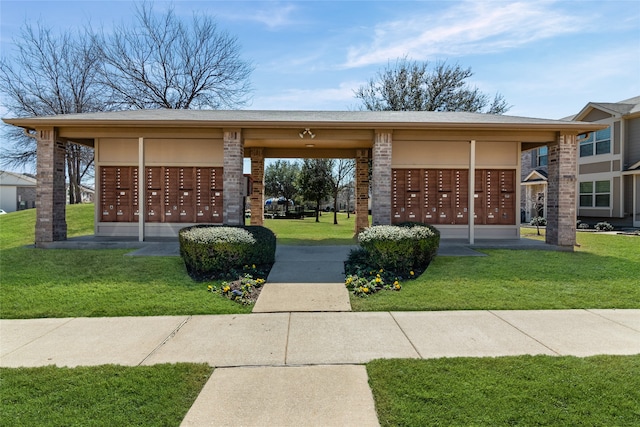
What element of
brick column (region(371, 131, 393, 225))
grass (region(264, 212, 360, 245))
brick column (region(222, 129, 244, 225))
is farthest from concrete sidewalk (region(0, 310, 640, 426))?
grass (region(264, 212, 360, 245))

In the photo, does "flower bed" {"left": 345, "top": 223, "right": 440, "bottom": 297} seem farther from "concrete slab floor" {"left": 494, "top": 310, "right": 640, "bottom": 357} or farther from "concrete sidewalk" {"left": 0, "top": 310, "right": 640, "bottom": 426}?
"concrete slab floor" {"left": 494, "top": 310, "right": 640, "bottom": 357}

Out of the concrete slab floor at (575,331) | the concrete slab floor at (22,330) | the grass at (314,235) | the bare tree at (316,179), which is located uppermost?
the bare tree at (316,179)

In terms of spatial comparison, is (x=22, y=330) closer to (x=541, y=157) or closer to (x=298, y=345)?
(x=298, y=345)

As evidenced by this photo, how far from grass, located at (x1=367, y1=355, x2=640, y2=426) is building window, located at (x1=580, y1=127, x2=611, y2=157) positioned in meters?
17.9

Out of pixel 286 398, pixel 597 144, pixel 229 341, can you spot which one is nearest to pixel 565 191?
pixel 229 341

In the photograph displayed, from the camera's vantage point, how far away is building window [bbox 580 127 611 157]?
1725cm

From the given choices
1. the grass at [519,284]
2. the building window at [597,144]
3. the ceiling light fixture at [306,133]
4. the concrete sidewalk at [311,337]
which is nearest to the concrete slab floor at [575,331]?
the concrete sidewalk at [311,337]

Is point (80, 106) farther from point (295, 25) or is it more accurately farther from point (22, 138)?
point (295, 25)

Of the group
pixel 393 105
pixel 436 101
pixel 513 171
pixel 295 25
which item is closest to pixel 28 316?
pixel 295 25

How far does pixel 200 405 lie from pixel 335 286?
3712 millimetres

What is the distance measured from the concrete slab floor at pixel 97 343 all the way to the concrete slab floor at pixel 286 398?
112 centimetres

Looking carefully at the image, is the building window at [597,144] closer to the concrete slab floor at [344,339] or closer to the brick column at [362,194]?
the brick column at [362,194]

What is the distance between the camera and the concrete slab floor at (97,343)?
11.5 feet

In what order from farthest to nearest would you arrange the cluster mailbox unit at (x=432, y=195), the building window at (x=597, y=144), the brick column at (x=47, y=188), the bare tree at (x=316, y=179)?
the bare tree at (x=316, y=179) < the building window at (x=597, y=144) < the cluster mailbox unit at (x=432, y=195) < the brick column at (x=47, y=188)
